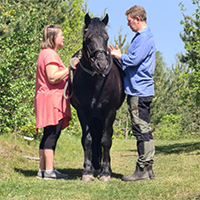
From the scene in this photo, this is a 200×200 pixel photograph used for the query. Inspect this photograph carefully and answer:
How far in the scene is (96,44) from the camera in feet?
17.1

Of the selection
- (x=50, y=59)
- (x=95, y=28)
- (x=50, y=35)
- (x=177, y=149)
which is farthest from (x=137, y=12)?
(x=177, y=149)

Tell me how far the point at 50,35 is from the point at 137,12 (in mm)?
1433

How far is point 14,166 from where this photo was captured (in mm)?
7203

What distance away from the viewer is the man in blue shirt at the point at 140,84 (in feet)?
19.1

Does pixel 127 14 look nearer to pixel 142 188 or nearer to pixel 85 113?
pixel 85 113

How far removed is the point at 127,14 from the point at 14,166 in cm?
358

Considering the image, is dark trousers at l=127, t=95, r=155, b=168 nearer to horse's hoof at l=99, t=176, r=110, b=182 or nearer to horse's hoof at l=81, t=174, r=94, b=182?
horse's hoof at l=99, t=176, r=110, b=182

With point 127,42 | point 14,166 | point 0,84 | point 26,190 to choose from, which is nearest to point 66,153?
point 0,84

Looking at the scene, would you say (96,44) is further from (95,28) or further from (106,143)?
(106,143)

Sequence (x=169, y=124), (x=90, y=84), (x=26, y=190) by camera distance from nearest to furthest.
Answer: (x=26, y=190) → (x=90, y=84) → (x=169, y=124)

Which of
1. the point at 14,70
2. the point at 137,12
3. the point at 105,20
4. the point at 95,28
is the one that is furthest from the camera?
the point at 14,70

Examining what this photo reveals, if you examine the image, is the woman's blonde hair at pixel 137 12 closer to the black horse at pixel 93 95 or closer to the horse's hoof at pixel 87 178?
the black horse at pixel 93 95

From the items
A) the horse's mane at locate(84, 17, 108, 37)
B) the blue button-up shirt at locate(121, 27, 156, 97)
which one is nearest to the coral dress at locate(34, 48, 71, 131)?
the horse's mane at locate(84, 17, 108, 37)

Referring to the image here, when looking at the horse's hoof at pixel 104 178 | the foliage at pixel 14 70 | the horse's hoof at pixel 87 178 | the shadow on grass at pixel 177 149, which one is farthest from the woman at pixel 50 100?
the shadow on grass at pixel 177 149
